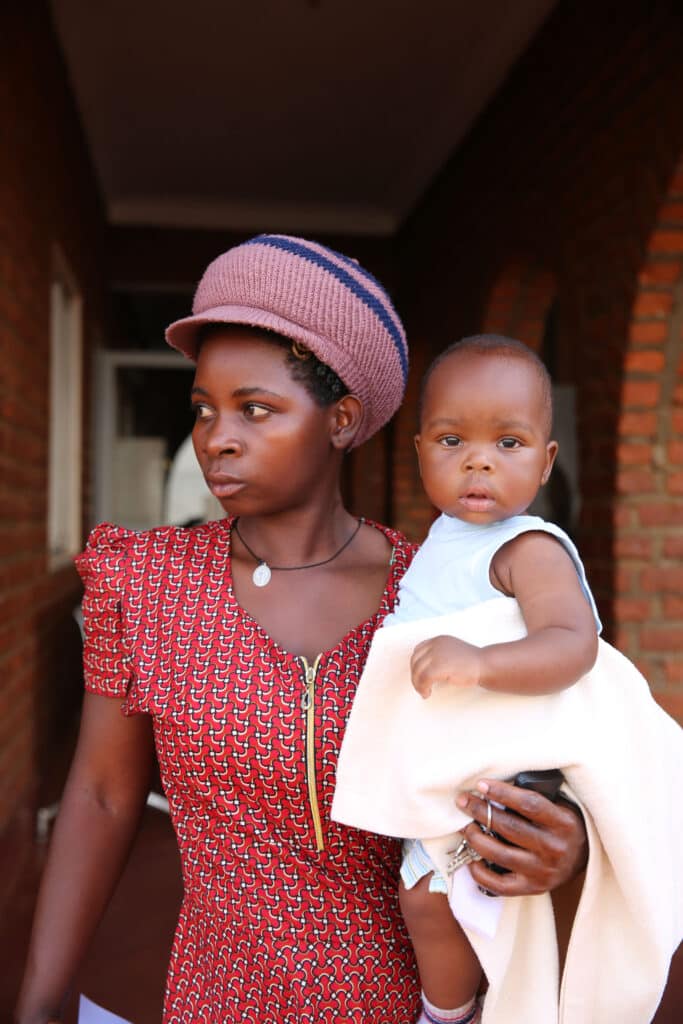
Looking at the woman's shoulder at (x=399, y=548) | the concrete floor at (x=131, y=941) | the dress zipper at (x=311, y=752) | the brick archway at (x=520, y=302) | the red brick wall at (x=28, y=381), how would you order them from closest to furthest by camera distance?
the dress zipper at (x=311, y=752), the woman's shoulder at (x=399, y=548), the concrete floor at (x=131, y=941), the red brick wall at (x=28, y=381), the brick archway at (x=520, y=302)

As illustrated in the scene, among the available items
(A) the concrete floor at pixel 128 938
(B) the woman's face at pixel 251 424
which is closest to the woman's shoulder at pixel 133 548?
(B) the woman's face at pixel 251 424

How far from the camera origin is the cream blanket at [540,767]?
1152 mm

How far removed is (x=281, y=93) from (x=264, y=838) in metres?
5.23

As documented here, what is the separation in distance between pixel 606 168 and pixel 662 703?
225cm

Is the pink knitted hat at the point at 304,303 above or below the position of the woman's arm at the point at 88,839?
above

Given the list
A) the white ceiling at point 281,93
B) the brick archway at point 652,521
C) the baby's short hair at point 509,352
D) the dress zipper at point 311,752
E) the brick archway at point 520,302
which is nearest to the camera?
the dress zipper at point 311,752

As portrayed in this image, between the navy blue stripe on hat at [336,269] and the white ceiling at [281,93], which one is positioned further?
the white ceiling at [281,93]

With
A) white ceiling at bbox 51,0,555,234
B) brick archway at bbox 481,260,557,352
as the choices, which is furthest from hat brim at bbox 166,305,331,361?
brick archway at bbox 481,260,557,352

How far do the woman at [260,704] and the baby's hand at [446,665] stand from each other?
16cm

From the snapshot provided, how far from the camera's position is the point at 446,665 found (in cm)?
110

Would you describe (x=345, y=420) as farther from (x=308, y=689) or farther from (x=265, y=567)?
(x=308, y=689)

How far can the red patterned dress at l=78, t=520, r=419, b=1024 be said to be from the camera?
4.08 ft

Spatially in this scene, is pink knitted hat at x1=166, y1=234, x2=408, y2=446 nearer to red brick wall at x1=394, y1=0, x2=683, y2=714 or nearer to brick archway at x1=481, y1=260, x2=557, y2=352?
red brick wall at x1=394, y1=0, x2=683, y2=714

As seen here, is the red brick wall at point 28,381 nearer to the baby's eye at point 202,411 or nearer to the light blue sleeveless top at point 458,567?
the baby's eye at point 202,411
